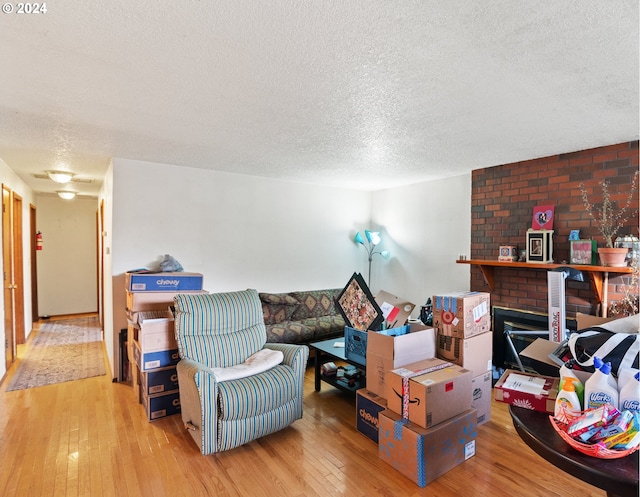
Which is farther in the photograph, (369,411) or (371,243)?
(371,243)

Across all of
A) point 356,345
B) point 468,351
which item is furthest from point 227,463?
point 468,351

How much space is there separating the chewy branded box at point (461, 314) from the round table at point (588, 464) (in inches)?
59.0

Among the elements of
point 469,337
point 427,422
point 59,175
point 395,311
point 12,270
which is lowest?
point 427,422

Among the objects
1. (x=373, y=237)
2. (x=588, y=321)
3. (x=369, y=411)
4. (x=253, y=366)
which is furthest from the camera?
(x=373, y=237)

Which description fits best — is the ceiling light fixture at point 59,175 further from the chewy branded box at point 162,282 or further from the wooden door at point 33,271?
the wooden door at point 33,271

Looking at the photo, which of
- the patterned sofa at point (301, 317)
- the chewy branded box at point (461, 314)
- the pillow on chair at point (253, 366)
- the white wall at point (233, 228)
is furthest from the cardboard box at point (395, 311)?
the white wall at point (233, 228)

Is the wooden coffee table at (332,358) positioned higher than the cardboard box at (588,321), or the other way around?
the cardboard box at (588,321)

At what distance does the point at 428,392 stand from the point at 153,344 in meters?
2.15

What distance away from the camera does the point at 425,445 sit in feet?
6.95

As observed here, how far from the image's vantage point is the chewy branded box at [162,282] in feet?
10.9

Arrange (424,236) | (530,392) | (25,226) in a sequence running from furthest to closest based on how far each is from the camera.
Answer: (25,226) → (424,236) → (530,392)

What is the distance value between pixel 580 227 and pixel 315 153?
258cm

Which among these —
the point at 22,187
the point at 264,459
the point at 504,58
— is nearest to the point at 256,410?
the point at 264,459

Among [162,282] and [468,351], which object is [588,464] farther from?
[162,282]
